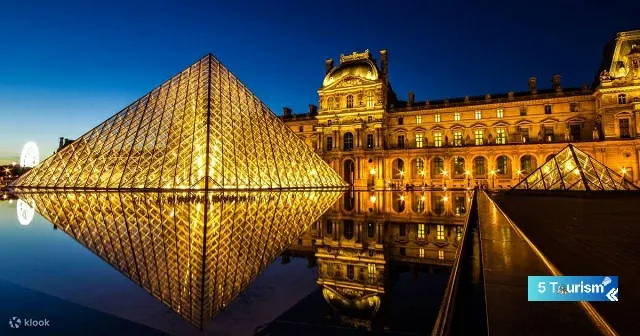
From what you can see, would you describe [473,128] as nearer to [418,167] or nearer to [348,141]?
[418,167]

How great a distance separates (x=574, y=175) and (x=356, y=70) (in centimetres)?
2790

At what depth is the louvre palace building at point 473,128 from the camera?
3161 centimetres

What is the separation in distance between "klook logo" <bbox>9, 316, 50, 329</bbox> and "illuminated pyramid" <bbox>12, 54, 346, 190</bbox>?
13931 millimetres

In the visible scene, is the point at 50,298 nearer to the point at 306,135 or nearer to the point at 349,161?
the point at 349,161

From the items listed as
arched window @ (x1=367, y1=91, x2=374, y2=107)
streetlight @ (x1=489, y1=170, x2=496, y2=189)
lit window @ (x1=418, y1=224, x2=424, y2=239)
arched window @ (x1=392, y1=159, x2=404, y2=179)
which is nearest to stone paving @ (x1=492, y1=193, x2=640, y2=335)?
lit window @ (x1=418, y1=224, x2=424, y2=239)

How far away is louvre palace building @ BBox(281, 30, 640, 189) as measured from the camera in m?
31.6

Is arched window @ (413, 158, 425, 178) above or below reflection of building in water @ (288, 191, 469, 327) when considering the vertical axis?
above

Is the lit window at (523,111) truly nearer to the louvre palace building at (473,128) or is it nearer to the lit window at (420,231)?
the louvre palace building at (473,128)

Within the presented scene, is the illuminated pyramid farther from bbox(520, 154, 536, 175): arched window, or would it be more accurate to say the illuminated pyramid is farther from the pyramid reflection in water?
bbox(520, 154, 536, 175): arched window

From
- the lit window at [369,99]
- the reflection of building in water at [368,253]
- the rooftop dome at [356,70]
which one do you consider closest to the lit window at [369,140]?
the lit window at [369,99]

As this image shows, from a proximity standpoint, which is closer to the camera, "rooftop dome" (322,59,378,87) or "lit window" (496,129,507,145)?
"lit window" (496,129,507,145)

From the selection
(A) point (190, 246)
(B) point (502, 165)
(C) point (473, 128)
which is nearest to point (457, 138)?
(C) point (473, 128)

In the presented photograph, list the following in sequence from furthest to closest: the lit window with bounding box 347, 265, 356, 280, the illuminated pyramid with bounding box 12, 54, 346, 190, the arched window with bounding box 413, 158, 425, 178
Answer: the arched window with bounding box 413, 158, 425, 178 < the illuminated pyramid with bounding box 12, 54, 346, 190 < the lit window with bounding box 347, 265, 356, 280

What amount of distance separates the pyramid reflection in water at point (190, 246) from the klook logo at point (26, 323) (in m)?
1.08
